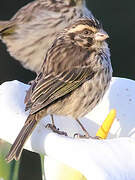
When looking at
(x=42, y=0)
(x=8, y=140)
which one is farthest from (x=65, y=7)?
(x=8, y=140)

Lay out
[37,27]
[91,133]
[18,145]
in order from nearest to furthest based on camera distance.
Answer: [18,145] → [91,133] → [37,27]

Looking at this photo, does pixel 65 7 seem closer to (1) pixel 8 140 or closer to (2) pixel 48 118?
(2) pixel 48 118

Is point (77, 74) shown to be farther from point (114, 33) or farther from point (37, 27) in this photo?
point (114, 33)

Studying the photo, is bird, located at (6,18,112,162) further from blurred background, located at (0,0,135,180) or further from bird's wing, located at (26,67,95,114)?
blurred background, located at (0,0,135,180)

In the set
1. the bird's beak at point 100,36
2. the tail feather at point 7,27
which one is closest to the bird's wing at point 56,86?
the bird's beak at point 100,36

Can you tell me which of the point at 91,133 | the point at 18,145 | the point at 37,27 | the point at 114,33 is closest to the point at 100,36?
the point at 91,133

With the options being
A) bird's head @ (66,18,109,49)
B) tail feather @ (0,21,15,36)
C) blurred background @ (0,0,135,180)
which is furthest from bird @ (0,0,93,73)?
blurred background @ (0,0,135,180)
